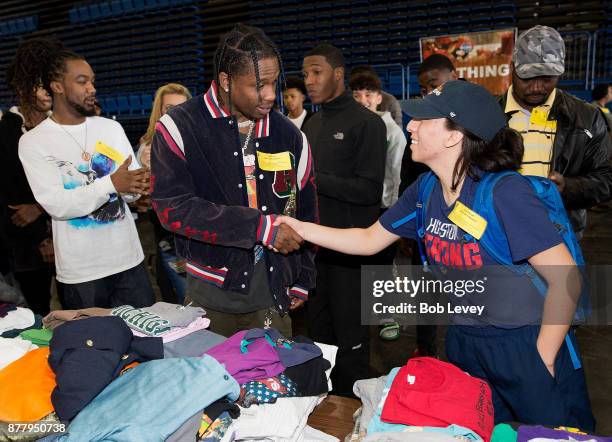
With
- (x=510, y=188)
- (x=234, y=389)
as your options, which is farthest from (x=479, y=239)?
(x=234, y=389)

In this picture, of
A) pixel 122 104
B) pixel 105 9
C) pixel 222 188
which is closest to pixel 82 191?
pixel 222 188

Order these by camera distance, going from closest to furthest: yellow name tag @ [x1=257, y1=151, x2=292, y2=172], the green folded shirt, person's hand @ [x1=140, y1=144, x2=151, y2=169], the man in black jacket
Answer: the green folded shirt, yellow name tag @ [x1=257, y1=151, x2=292, y2=172], the man in black jacket, person's hand @ [x1=140, y1=144, x2=151, y2=169]

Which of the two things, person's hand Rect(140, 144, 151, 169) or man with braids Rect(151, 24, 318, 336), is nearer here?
man with braids Rect(151, 24, 318, 336)

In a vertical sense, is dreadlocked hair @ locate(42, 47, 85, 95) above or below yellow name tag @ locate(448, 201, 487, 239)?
above

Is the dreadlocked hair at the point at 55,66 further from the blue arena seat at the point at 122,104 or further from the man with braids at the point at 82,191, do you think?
the blue arena seat at the point at 122,104

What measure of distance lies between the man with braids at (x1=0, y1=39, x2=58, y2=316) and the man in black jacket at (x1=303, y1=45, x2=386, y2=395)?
1.61 metres

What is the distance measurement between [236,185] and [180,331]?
596mm

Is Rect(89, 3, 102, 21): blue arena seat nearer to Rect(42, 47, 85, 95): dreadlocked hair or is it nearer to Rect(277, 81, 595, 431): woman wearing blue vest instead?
Rect(42, 47, 85, 95): dreadlocked hair

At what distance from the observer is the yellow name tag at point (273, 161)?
6.44ft

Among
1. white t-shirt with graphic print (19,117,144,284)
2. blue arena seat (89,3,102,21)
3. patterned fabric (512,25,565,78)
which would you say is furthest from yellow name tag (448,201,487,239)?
blue arena seat (89,3,102,21)

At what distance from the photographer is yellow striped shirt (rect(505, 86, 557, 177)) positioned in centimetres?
241

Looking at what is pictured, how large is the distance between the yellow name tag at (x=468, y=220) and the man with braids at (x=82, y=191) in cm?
147

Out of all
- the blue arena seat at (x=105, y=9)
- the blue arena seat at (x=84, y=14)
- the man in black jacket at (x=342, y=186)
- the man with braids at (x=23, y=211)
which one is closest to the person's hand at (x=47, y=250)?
the man with braids at (x=23, y=211)

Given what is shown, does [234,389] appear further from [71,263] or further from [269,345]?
[71,263]
